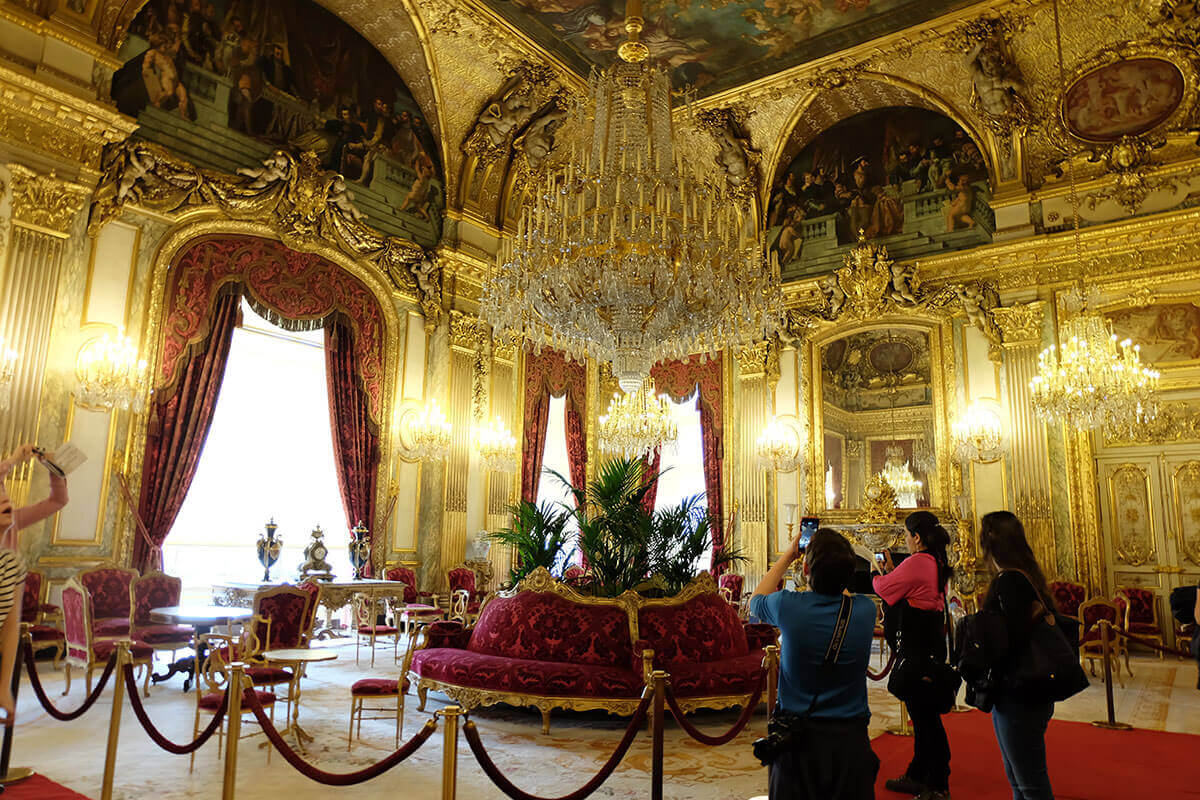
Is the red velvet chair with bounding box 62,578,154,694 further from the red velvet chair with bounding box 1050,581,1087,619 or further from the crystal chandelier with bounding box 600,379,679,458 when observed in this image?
the red velvet chair with bounding box 1050,581,1087,619

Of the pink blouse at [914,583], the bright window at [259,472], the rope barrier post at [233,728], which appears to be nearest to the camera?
the rope barrier post at [233,728]

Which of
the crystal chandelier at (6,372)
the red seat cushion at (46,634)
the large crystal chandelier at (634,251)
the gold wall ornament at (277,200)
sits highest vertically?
the gold wall ornament at (277,200)

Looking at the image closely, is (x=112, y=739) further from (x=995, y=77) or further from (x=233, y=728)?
(x=995, y=77)

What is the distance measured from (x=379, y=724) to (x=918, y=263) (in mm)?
9009

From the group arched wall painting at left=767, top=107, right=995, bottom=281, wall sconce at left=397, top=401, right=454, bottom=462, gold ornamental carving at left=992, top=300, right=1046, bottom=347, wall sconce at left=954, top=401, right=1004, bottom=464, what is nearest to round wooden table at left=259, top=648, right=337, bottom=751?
wall sconce at left=397, top=401, right=454, bottom=462

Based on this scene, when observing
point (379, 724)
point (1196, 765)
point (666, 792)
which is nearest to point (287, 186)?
point (379, 724)

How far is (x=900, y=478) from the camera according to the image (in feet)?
34.4

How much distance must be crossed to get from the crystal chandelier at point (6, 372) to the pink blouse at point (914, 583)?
6.68m

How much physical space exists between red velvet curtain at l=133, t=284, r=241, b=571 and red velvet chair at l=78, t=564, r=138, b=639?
2.15 feet

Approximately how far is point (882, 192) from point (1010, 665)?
995 cm

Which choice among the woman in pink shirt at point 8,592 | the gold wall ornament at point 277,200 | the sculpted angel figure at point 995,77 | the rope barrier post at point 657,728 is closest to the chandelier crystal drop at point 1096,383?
the sculpted angel figure at point 995,77

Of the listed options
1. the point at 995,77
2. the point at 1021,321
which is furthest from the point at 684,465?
the point at 995,77

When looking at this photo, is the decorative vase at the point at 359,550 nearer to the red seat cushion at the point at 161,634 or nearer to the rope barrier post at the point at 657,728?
Answer: the red seat cushion at the point at 161,634

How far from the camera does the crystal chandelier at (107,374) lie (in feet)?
22.8
